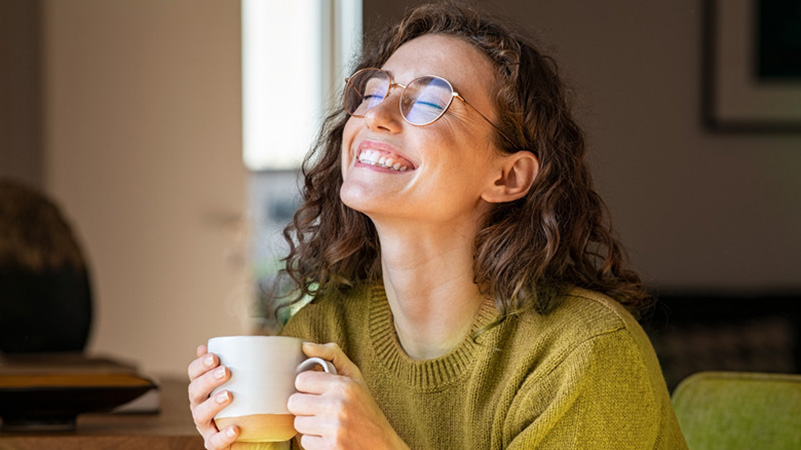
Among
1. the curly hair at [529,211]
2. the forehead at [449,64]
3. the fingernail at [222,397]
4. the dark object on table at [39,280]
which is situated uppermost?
the forehead at [449,64]

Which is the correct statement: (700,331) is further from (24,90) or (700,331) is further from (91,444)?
(24,90)

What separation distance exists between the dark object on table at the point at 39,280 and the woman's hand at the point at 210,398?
1.63 meters

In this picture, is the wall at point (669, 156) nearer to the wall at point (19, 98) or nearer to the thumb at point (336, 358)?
the thumb at point (336, 358)

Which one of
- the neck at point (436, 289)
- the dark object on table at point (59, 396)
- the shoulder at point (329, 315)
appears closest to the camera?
the dark object on table at point (59, 396)

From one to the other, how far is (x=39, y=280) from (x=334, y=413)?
1.95m

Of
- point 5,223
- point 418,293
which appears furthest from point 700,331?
point 5,223

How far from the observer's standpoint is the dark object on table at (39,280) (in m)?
2.55

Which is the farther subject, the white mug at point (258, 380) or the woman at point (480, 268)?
the woman at point (480, 268)

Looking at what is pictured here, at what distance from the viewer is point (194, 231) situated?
181 inches

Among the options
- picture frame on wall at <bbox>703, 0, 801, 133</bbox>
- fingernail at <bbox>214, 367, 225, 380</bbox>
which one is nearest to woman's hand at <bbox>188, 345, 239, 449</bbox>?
fingernail at <bbox>214, 367, 225, 380</bbox>

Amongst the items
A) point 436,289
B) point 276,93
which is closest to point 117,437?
point 436,289

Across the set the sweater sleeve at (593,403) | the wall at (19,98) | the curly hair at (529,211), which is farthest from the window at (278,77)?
the sweater sleeve at (593,403)

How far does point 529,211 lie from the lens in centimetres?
129

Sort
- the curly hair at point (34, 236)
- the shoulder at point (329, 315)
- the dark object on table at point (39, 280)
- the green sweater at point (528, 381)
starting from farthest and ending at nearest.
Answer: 1. the curly hair at point (34, 236)
2. the dark object on table at point (39, 280)
3. the shoulder at point (329, 315)
4. the green sweater at point (528, 381)
